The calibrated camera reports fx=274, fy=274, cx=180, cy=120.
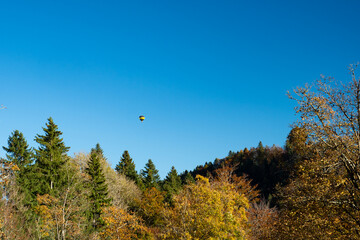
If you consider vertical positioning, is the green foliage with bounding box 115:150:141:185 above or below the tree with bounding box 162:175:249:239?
above

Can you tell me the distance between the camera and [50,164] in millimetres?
38344

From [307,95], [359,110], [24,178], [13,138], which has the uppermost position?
[13,138]

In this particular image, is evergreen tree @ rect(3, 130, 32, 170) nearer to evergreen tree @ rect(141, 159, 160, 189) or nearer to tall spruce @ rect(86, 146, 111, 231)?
tall spruce @ rect(86, 146, 111, 231)

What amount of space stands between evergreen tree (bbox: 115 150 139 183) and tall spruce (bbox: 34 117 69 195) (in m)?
28.1

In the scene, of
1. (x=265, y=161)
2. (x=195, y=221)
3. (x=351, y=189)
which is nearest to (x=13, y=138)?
(x=195, y=221)

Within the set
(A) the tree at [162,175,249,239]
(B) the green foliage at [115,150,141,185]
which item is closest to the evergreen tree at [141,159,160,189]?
(B) the green foliage at [115,150,141,185]

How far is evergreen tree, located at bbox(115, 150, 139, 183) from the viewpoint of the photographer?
69.2m

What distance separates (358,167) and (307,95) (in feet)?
13.9

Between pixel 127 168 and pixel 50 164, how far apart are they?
32713 millimetres

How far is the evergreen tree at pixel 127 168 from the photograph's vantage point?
69.2 metres

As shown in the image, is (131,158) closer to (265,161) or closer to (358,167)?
(265,161)

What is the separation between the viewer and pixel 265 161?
4070 inches

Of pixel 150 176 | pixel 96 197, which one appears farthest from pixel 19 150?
pixel 150 176

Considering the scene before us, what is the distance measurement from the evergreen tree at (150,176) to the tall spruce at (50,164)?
26561 mm
